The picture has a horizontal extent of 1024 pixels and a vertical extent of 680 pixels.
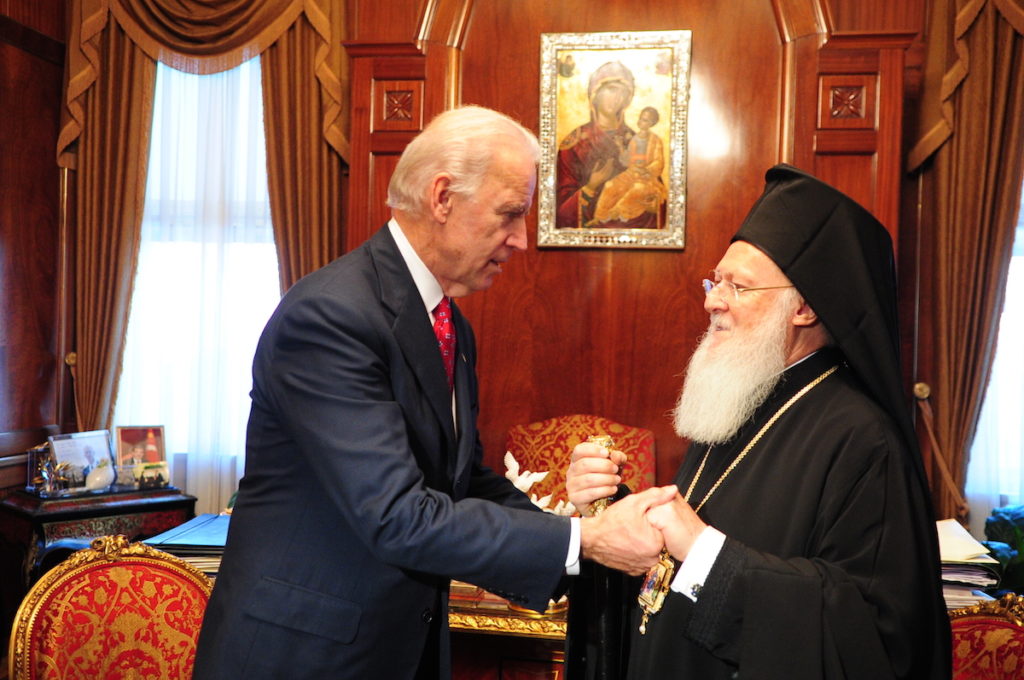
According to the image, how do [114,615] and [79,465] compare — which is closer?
[114,615]

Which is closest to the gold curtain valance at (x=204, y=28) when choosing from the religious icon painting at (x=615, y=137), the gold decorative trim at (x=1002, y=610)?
the religious icon painting at (x=615, y=137)

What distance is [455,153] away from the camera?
2.05m

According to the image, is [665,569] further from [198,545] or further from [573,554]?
[198,545]

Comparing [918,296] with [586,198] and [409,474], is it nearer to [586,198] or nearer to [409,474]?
[586,198]

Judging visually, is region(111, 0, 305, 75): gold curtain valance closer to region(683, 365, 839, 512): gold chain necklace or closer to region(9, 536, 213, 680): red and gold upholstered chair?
region(9, 536, 213, 680): red and gold upholstered chair

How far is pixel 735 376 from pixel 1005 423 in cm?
363

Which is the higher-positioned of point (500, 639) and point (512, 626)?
point (512, 626)

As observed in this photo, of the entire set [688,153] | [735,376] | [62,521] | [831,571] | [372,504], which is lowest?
[62,521]

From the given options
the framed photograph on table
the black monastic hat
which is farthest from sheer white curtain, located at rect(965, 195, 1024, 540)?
the framed photograph on table

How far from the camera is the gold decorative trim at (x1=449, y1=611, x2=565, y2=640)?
2824 mm

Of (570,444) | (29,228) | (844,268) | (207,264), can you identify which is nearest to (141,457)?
(207,264)

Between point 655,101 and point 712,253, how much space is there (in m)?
0.89

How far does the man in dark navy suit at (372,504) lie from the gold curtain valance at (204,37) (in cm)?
362

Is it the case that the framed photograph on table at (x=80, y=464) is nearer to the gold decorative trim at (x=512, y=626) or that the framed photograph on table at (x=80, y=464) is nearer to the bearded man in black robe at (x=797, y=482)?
the gold decorative trim at (x=512, y=626)
